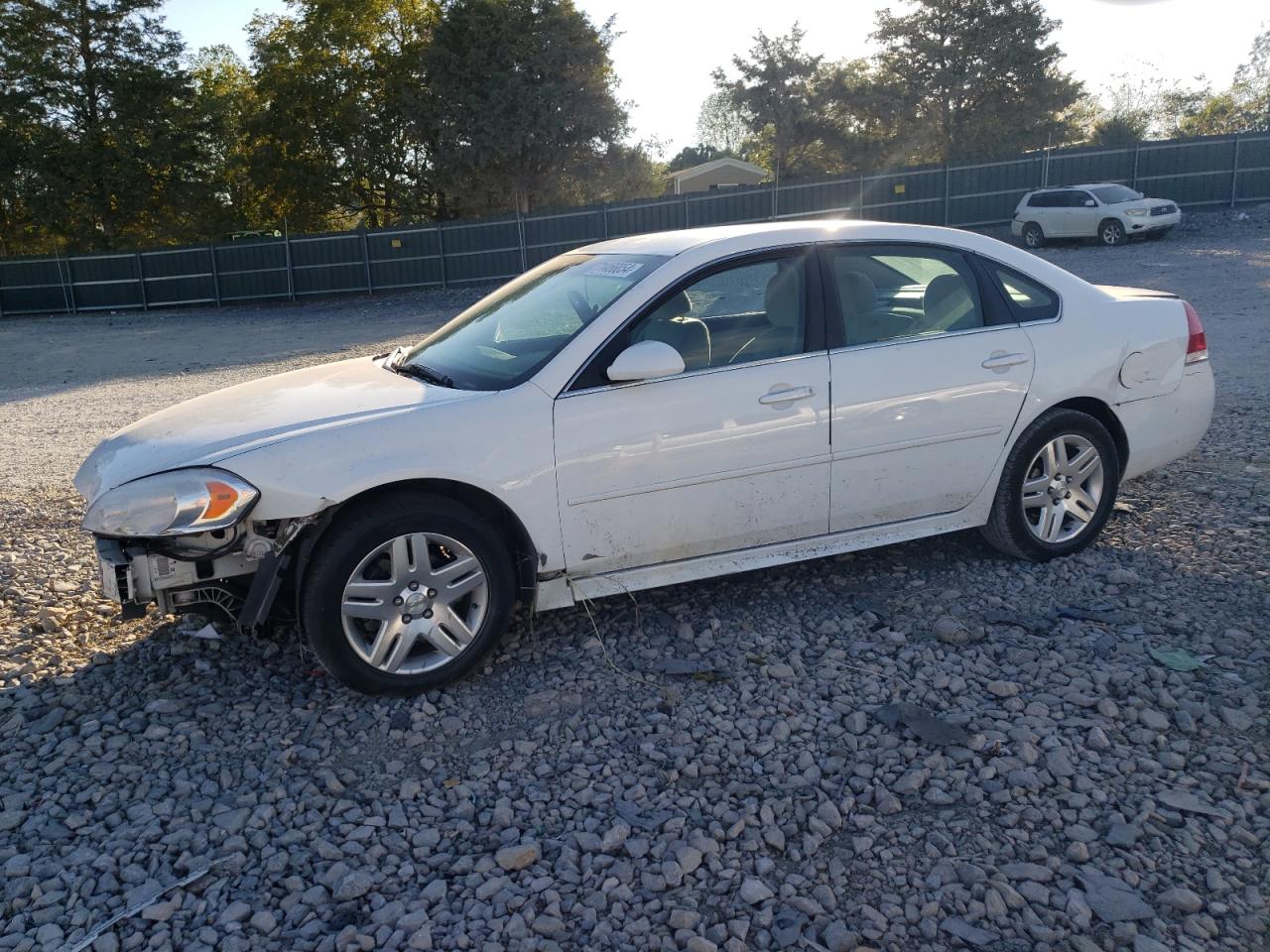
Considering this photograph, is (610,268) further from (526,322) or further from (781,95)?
(781,95)

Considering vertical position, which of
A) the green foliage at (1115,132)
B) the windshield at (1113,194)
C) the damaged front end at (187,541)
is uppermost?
the green foliage at (1115,132)

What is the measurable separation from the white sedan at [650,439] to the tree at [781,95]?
4313 centimetres

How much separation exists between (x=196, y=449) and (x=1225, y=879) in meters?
3.63

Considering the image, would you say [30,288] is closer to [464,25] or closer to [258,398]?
[464,25]

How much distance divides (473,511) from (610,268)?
55.3 inches

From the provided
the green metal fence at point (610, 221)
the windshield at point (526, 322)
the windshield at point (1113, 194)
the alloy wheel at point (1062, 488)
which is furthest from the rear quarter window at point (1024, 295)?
the green metal fence at point (610, 221)

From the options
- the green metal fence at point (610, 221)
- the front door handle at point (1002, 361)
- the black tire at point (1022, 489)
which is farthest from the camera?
the green metal fence at point (610, 221)

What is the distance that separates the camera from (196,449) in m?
4.05

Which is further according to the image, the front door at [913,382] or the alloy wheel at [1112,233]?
the alloy wheel at [1112,233]

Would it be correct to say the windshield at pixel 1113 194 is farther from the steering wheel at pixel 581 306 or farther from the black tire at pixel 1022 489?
the steering wheel at pixel 581 306

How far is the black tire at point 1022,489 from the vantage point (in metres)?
5.04

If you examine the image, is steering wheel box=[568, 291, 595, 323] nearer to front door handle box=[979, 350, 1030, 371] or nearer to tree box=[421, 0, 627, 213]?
front door handle box=[979, 350, 1030, 371]

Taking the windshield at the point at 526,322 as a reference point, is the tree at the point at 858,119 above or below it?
above

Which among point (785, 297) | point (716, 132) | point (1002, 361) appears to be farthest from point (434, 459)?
point (716, 132)
